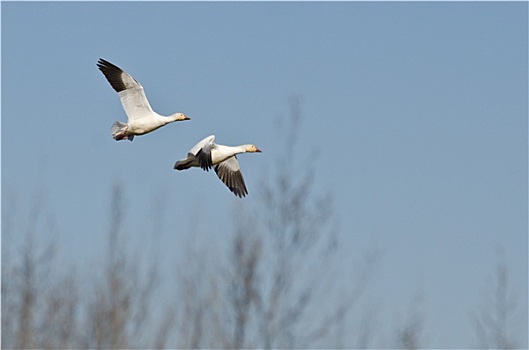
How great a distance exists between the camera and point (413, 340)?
3078 cm

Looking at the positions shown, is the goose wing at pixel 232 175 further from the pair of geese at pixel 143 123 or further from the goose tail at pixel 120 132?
the goose tail at pixel 120 132

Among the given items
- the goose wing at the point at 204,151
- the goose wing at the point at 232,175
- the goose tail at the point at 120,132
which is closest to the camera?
the goose wing at the point at 204,151

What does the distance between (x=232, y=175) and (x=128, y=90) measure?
7.74ft

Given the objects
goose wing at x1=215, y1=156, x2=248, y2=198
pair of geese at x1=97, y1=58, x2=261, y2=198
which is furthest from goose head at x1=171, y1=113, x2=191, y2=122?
goose wing at x1=215, y1=156, x2=248, y2=198

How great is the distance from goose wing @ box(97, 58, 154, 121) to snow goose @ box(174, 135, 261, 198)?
850 millimetres

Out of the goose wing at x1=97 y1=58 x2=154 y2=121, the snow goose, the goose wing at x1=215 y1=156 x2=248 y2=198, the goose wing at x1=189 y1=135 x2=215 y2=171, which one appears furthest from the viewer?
the goose wing at x1=215 y1=156 x2=248 y2=198

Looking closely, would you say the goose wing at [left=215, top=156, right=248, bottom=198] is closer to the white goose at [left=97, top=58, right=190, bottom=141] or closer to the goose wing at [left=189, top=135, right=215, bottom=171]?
the white goose at [left=97, top=58, right=190, bottom=141]

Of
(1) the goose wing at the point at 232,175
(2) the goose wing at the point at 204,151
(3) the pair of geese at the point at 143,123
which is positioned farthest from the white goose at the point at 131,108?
(1) the goose wing at the point at 232,175

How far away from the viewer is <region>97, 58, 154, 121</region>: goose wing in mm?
18984

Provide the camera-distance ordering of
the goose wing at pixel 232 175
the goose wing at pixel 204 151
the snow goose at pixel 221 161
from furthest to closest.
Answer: the goose wing at pixel 232 175 → the snow goose at pixel 221 161 → the goose wing at pixel 204 151

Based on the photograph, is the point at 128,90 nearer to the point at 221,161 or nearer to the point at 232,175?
the point at 221,161

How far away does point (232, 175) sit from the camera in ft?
69.4

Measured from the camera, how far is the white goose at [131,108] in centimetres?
1855

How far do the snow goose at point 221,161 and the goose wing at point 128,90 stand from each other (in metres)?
0.85
